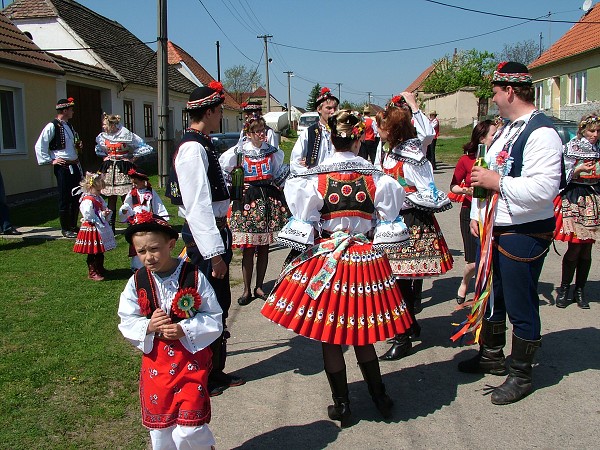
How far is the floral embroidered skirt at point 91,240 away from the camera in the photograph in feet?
22.9

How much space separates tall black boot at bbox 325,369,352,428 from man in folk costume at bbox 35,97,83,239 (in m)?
6.84

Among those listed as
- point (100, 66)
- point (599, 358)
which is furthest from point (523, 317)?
point (100, 66)

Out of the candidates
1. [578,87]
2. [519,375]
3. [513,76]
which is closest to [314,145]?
[513,76]

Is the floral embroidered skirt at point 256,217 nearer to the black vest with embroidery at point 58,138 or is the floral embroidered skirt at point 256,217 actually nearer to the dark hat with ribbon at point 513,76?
the dark hat with ribbon at point 513,76

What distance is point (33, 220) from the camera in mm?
10938

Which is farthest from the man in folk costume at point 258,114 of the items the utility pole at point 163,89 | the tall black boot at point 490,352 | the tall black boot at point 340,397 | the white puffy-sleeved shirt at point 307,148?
the utility pole at point 163,89

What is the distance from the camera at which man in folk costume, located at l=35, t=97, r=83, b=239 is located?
944 cm

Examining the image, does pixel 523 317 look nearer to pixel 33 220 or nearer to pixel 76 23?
pixel 33 220

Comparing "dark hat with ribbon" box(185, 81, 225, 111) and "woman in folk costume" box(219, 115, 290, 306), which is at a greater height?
"dark hat with ribbon" box(185, 81, 225, 111)

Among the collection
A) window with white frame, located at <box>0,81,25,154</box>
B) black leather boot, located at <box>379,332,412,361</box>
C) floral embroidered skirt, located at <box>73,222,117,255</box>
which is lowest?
black leather boot, located at <box>379,332,412,361</box>

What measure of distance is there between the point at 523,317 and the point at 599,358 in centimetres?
116

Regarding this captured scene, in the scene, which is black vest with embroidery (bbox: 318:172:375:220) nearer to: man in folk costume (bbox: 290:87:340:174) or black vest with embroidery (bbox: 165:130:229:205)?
black vest with embroidery (bbox: 165:130:229:205)

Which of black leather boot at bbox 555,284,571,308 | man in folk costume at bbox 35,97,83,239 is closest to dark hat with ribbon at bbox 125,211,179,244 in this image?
black leather boot at bbox 555,284,571,308

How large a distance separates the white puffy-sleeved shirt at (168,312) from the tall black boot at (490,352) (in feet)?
7.45
